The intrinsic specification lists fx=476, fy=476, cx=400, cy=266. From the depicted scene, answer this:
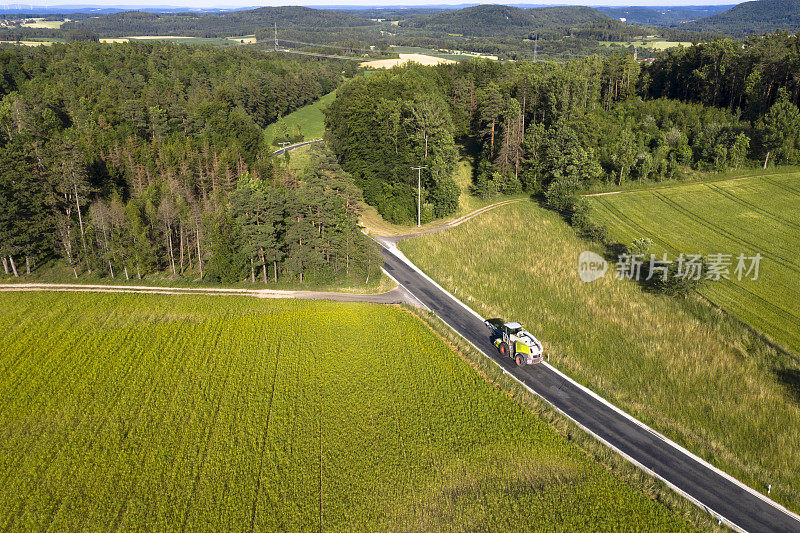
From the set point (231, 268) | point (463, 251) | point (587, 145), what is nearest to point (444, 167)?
point (463, 251)

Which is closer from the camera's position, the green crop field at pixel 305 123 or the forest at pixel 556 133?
the forest at pixel 556 133

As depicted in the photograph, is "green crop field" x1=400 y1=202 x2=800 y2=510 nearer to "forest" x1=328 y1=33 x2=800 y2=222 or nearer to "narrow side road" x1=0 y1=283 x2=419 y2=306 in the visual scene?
"narrow side road" x1=0 y1=283 x2=419 y2=306

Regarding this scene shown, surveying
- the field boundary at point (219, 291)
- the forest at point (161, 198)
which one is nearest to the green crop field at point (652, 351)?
the field boundary at point (219, 291)

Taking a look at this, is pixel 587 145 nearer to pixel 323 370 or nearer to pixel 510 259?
pixel 510 259

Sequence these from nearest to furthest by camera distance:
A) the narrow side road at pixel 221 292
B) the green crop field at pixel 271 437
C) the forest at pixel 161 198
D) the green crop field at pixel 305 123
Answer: the green crop field at pixel 271 437, the narrow side road at pixel 221 292, the forest at pixel 161 198, the green crop field at pixel 305 123

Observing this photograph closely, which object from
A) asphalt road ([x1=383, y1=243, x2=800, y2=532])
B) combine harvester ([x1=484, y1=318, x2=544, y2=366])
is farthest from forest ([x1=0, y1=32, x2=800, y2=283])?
asphalt road ([x1=383, y1=243, x2=800, y2=532])

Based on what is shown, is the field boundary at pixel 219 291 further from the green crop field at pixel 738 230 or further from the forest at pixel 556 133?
the green crop field at pixel 738 230
